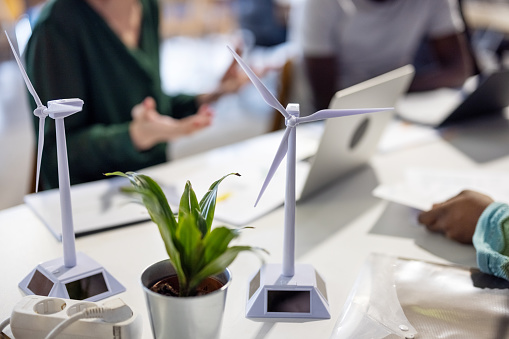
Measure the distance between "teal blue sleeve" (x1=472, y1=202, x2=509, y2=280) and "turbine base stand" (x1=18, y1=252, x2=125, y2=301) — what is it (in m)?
0.55

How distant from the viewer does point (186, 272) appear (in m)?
0.62

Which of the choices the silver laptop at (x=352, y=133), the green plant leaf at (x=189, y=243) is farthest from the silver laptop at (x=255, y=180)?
the green plant leaf at (x=189, y=243)

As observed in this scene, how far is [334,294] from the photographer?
792 millimetres

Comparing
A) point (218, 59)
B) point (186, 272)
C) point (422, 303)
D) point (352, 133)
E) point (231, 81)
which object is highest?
point (218, 59)

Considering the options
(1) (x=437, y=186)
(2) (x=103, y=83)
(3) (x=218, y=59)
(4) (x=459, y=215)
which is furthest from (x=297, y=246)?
(3) (x=218, y=59)

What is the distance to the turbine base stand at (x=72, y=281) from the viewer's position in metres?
0.74

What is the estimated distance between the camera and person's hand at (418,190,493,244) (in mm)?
928

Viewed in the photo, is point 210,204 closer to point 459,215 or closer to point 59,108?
point 59,108

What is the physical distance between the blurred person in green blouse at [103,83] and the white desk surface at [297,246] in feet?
0.89

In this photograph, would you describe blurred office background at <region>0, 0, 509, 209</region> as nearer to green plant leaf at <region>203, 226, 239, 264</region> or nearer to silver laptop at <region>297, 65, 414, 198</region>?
silver laptop at <region>297, 65, 414, 198</region>

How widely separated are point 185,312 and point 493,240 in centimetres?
51

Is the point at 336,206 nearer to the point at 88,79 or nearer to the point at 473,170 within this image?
the point at 473,170

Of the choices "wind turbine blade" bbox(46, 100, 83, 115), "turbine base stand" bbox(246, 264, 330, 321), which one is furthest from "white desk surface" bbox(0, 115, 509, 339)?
"wind turbine blade" bbox(46, 100, 83, 115)

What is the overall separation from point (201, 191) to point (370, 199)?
0.36 metres
